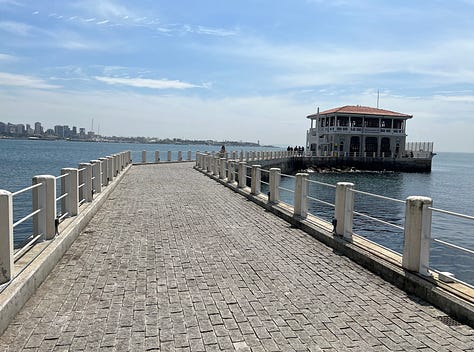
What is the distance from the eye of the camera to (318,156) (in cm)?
7025

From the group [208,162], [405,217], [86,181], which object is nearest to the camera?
[405,217]

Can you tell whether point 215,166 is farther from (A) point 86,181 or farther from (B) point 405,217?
(B) point 405,217

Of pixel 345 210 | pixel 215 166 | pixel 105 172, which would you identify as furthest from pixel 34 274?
pixel 215 166

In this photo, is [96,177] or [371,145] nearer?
[96,177]

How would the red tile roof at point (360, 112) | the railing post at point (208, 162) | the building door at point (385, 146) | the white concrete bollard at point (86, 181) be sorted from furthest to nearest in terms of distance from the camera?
the building door at point (385, 146) → the red tile roof at point (360, 112) → the railing post at point (208, 162) → the white concrete bollard at point (86, 181)

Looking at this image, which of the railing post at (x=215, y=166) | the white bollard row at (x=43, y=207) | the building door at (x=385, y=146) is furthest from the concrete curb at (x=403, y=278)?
the building door at (x=385, y=146)

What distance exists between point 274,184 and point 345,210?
4.61m

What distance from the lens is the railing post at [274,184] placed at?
12328mm

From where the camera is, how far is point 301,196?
10.3 m

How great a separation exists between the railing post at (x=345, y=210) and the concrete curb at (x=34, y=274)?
4964mm

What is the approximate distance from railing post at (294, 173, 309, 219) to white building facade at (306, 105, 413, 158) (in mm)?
62812

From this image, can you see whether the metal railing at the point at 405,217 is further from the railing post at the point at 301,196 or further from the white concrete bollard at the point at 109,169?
the white concrete bollard at the point at 109,169

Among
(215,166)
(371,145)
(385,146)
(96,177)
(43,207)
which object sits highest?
(371,145)

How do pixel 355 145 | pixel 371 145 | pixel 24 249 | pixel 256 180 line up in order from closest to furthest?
pixel 24 249, pixel 256 180, pixel 355 145, pixel 371 145
